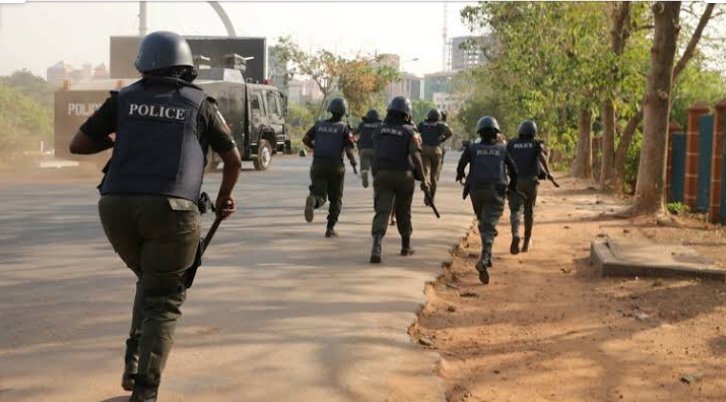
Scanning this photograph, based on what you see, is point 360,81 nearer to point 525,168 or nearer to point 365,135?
point 365,135

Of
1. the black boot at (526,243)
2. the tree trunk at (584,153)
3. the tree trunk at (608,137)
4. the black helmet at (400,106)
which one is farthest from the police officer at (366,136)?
the tree trunk at (584,153)

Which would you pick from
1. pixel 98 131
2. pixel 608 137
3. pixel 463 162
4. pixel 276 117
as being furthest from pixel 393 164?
pixel 276 117

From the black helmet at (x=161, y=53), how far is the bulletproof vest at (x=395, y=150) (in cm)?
509

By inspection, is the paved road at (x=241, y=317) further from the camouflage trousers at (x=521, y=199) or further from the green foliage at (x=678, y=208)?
the green foliage at (x=678, y=208)

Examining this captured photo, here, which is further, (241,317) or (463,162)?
(463,162)

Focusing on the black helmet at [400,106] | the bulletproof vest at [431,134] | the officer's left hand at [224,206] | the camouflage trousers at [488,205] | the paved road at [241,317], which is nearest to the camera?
the officer's left hand at [224,206]

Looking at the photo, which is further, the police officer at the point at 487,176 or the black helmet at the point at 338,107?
the black helmet at the point at 338,107

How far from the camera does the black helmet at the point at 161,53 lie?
4.06 m

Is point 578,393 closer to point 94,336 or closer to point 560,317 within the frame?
point 560,317

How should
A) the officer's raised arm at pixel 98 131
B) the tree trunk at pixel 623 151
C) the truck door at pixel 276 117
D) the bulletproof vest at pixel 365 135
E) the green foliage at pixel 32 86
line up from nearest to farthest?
the officer's raised arm at pixel 98 131
the bulletproof vest at pixel 365 135
the tree trunk at pixel 623 151
the truck door at pixel 276 117
the green foliage at pixel 32 86

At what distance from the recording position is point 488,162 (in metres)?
8.70

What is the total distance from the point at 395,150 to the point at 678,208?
9.35 metres

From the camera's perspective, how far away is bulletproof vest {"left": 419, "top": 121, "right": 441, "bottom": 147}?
14.1 meters

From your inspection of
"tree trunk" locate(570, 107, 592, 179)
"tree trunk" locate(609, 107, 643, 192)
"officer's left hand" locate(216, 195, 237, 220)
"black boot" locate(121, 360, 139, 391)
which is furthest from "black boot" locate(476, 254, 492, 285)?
"tree trunk" locate(570, 107, 592, 179)
